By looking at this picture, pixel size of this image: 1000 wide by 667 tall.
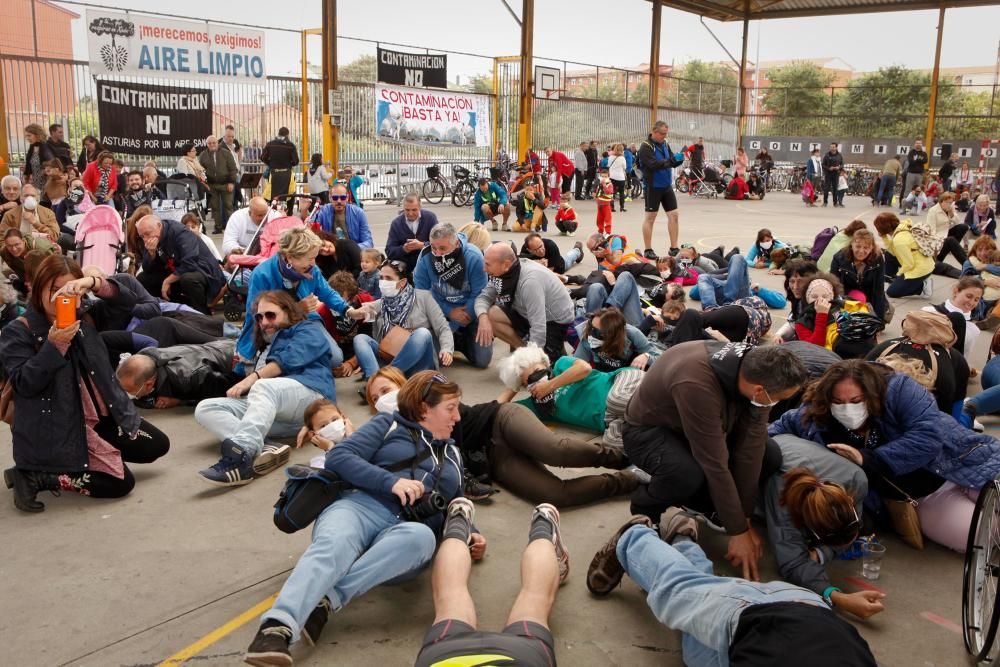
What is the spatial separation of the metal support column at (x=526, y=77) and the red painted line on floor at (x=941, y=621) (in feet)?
68.7

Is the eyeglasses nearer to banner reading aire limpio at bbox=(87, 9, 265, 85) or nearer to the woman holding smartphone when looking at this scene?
the woman holding smartphone

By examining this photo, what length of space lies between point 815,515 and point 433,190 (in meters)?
18.1

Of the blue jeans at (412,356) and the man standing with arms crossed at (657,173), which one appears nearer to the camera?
the blue jeans at (412,356)

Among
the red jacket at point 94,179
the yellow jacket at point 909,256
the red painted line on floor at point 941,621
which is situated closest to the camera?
the red painted line on floor at point 941,621

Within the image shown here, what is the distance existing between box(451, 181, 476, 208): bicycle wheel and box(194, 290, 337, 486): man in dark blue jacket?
14.9 m

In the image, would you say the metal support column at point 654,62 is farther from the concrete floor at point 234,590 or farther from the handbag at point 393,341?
the concrete floor at point 234,590

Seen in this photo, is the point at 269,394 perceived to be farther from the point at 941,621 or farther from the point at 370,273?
the point at 941,621

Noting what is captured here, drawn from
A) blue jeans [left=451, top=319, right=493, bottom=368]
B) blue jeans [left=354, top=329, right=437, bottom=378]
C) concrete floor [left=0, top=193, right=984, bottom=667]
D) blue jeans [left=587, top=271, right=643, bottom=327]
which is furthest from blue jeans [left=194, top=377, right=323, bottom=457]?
blue jeans [left=587, top=271, right=643, bottom=327]

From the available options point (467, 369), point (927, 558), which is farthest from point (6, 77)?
point (927, 558)

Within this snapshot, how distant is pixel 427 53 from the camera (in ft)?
66.6

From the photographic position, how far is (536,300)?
671cm

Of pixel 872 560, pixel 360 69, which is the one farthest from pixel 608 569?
pixel 360 69

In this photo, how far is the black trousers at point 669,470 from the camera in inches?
151

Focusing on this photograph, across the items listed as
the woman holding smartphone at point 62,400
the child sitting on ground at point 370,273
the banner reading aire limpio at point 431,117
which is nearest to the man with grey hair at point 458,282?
the child sitting on ground at point 370,273
